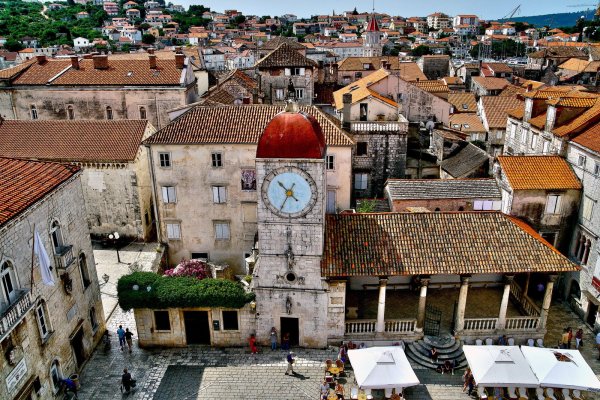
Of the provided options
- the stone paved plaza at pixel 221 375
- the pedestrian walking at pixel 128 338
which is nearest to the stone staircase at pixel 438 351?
the stone paved plaza at pixel 221 375

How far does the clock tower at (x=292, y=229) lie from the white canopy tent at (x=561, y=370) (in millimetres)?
10894

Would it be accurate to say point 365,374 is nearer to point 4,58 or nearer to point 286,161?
point 286,161

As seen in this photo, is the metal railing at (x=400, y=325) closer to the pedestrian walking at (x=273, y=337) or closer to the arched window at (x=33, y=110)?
the pedestrian walking at (x=273, y=337)

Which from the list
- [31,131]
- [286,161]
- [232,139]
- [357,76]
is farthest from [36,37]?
[286,161]

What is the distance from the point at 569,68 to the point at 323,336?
94972mm

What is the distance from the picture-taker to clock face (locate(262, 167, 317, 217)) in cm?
2459

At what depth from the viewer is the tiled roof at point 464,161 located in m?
42.0

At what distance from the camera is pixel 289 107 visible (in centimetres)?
2433

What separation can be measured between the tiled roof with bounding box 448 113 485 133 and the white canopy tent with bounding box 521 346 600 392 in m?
41.7

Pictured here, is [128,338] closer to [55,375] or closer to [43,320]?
[55,375]

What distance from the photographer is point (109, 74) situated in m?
53.5

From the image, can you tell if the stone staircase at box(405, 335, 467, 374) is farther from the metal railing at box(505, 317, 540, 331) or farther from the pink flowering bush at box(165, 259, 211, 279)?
the pink flowering bush at box(165, 259, 211, 279)

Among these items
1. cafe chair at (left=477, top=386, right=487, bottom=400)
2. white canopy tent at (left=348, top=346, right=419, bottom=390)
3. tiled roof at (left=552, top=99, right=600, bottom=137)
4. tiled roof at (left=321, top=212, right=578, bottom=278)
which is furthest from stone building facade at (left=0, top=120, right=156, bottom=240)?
tiled roof at (left=552, top=99, right=600, bottom=137)

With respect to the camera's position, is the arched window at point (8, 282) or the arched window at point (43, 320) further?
the arched window at point (43, 320)
